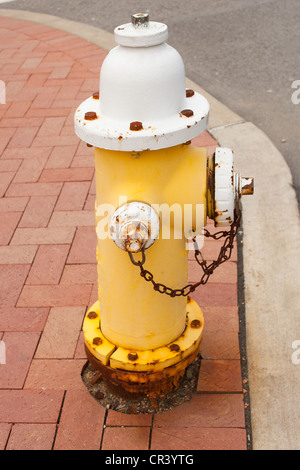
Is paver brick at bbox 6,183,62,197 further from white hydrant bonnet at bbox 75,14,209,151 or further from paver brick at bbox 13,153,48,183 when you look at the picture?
white hydrant bonnet at bbox 75,14,209,151

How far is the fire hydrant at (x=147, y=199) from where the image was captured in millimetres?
1801

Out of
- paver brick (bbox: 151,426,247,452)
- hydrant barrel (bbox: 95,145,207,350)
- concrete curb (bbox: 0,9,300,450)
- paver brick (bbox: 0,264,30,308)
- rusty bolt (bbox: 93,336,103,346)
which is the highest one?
hydrant barrel (bbox: 95,145,207,350)

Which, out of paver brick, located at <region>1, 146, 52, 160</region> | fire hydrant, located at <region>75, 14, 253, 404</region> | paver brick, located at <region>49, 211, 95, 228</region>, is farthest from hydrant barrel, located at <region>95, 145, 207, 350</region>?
paver brick, located at <region>1, 146, 52, 160</region>

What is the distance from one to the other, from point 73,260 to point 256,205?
49.0 inches

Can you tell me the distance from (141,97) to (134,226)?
40cm

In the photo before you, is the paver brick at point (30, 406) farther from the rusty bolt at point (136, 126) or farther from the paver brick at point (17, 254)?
the rusty bolt at point (136, 126)

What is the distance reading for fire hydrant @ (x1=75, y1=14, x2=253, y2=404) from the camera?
70.9 inches

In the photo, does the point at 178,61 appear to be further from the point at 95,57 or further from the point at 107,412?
the point at 95,57

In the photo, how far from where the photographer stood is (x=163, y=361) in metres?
2.24

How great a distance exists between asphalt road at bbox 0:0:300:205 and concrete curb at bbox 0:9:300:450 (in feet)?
Answer: 0.67

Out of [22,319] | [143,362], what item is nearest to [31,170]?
[22,319]

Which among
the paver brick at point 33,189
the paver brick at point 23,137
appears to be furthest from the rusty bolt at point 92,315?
the paver brick at point 23,137

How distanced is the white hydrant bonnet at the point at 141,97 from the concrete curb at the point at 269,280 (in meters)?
1.24

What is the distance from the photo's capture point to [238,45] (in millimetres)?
6430
